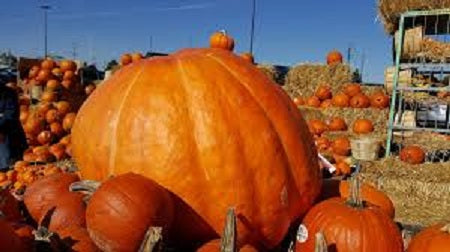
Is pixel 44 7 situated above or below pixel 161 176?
above

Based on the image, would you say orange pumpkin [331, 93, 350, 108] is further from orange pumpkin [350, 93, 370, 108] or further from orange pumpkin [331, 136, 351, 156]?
orange pumpkin [331, 136, 351, 156]

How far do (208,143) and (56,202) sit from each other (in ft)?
1.92

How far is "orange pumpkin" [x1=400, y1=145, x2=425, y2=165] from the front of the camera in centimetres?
847

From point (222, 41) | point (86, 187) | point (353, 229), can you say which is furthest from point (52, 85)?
point (353, 229)

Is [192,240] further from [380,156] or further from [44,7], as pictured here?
[44,7]

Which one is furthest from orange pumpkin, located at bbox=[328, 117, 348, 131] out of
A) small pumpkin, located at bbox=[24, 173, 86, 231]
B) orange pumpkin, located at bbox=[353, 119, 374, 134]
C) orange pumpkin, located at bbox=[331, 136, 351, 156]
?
small pumpkin, located at bbox=[24, 173, 86, 231]

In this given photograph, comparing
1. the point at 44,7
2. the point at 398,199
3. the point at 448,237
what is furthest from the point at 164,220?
the point at 44,7

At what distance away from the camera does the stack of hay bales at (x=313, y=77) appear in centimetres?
1338

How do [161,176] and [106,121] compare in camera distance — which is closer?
[161,176]

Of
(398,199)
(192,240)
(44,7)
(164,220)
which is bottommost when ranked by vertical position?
(398,199)

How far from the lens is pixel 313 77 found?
45.4ft

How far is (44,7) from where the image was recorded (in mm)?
39500

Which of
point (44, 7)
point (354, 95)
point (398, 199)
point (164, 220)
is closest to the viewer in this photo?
point (164, 220)

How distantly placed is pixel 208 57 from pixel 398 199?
5.87m
